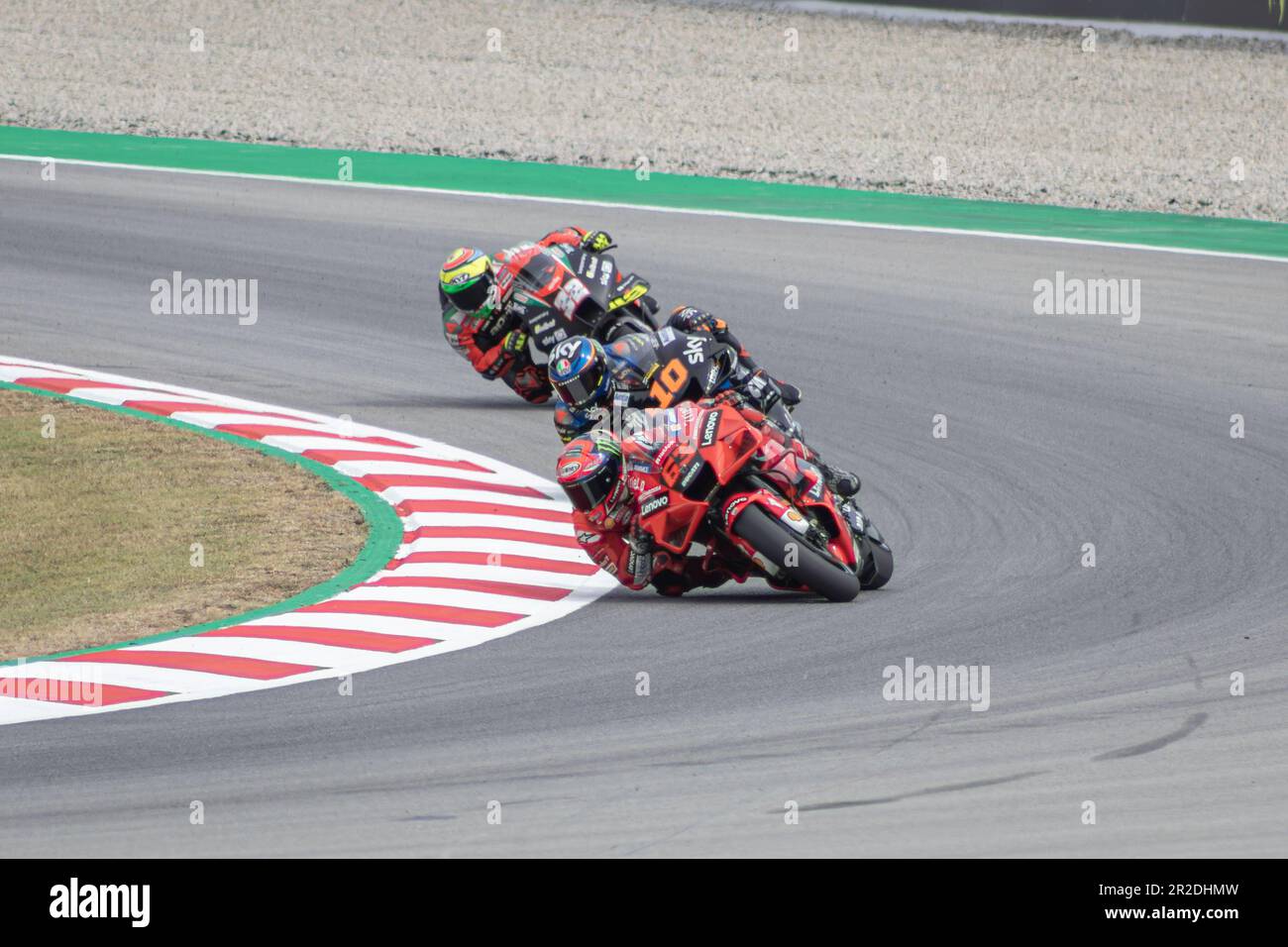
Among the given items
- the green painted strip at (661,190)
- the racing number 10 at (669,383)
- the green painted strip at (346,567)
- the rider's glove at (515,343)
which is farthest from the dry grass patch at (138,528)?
the green painted strip at (661,190)

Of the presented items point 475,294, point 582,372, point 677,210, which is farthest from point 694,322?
point 677,210

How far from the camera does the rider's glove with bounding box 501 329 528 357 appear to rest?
562 inches

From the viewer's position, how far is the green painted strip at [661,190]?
19.8m

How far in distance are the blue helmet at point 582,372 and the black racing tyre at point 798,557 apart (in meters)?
2.13

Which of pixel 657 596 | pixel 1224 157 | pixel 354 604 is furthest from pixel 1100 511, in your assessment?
pixel 1224 157

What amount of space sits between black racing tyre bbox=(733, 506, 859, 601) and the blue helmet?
2.13 m

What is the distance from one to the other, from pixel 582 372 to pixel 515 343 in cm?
291

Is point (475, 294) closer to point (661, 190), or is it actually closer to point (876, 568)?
point (876, 568)

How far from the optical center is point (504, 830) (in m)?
6.82

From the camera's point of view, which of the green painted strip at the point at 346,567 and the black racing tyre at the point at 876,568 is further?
the black racing tyre at the point at 876,568

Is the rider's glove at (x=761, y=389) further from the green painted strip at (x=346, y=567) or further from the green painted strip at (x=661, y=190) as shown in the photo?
the green painted strip at (x=661, y=190)

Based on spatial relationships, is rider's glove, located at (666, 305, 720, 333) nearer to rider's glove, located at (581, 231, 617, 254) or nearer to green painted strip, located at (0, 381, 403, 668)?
green painted strip, located at (0, 381, 403, 668)

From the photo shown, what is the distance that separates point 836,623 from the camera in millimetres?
A: 9508
